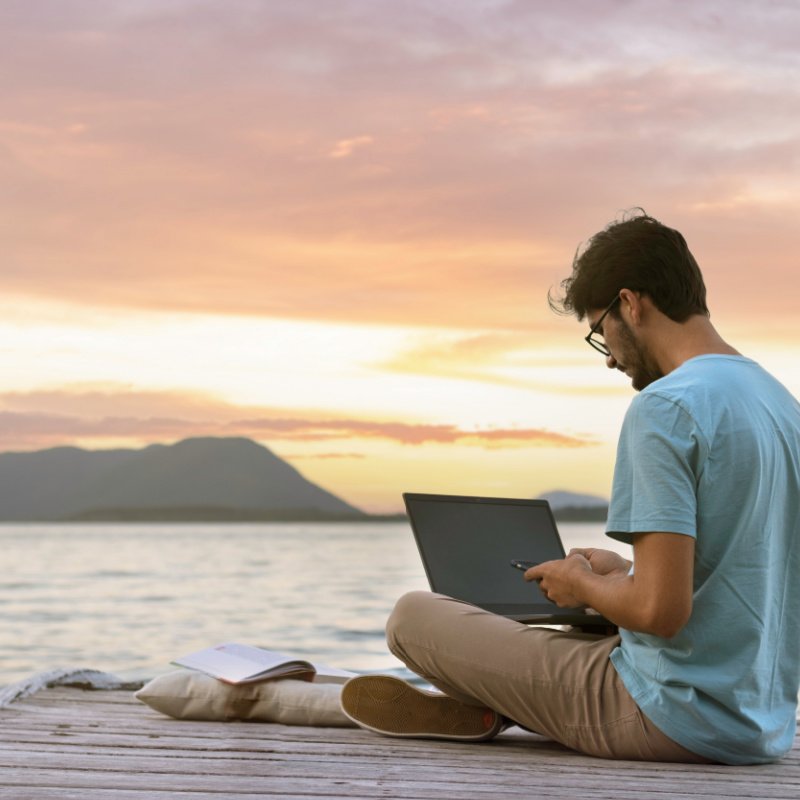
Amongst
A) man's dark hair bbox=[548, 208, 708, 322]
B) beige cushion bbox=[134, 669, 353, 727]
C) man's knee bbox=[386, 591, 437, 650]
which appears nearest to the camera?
man's dark hair bbox=[548, 208, 708, 322]

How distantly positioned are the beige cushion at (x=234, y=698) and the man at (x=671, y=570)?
25.5 inches

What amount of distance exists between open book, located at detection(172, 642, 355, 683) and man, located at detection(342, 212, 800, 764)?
83 centimetres

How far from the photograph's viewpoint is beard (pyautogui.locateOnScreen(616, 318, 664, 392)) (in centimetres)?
266

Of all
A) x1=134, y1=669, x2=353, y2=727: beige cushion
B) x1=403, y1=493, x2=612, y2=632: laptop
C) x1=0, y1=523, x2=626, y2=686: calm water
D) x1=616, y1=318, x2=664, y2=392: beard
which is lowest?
x1=0, y1=523, x2=626, y2=686: calm water

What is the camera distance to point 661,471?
2.40 meters

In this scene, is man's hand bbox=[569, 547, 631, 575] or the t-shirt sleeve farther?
man's hand bbox=[569, 547, 631, 575]

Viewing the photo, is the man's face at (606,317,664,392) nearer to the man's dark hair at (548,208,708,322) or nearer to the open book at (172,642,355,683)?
the man's dark hair at (548,208,708,322)

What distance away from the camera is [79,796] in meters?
2.25

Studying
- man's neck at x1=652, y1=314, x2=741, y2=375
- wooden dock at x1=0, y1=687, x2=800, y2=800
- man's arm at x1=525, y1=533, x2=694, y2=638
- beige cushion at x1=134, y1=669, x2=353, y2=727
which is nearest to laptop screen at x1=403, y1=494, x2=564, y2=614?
wooden dock at x1=0, y1=687, x2=800, y2=800

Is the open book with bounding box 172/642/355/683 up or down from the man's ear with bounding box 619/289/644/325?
down

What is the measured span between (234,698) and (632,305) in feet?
5.79

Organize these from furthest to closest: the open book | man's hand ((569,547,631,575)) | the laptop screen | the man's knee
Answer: the open book
the laptop screen
the man's knee
man's hand ((569,547,631,575))

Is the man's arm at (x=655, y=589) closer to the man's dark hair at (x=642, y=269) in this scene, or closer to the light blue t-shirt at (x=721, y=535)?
the light blue t-shirt at (x=721, y=535)

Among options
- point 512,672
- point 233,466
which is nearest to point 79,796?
point 512,672
